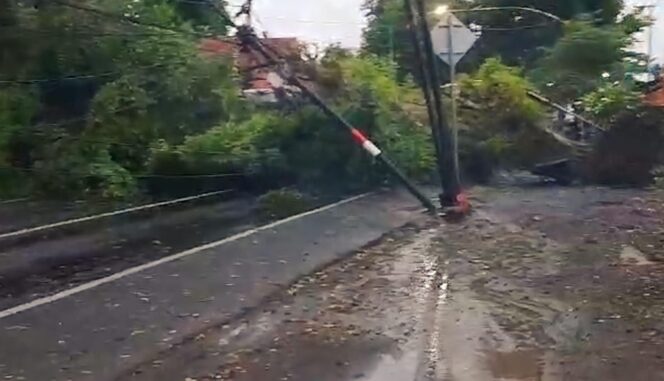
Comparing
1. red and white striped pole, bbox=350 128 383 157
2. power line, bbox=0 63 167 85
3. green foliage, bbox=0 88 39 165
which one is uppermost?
power line, bbox=0 63 167 85

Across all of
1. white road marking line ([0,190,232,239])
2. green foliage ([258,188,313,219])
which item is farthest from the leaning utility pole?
white road marking line ([0,190,232,239])

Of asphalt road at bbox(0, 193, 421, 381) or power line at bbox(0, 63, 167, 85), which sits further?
power line at bbox(0, 63, 167, 85)

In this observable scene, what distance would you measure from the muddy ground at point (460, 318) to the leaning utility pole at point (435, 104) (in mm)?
2573

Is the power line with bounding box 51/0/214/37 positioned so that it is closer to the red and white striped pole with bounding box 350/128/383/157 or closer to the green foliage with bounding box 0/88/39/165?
the green foliage with bounding box 0/88/39/165

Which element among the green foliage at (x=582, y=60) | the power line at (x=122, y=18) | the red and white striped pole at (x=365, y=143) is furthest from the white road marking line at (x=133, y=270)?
the green foliage at (x=582, y=60)

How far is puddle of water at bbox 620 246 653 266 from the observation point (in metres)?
10.0

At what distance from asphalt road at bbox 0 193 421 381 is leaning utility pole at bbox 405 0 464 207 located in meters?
1.90

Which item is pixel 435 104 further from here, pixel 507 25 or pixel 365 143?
pixel 507 25

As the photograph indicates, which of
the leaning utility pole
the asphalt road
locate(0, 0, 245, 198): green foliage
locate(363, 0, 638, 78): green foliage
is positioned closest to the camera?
the asphalt road

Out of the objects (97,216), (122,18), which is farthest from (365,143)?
(122,18)

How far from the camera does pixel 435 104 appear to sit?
50.0 feet

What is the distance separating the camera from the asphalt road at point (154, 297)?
6219 millimetres

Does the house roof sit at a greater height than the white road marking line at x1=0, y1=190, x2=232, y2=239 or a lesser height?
greater

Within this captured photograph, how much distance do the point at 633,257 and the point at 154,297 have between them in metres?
5.23
